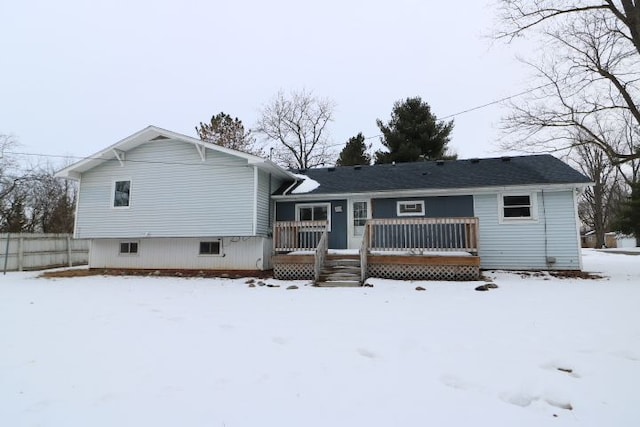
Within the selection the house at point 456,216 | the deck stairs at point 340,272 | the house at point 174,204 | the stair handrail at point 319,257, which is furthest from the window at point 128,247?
the deck stairs at point 340,272

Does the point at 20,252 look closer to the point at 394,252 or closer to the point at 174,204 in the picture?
the point at 174,204

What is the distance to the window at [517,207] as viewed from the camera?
Result: 11453mm

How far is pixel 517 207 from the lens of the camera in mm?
11594

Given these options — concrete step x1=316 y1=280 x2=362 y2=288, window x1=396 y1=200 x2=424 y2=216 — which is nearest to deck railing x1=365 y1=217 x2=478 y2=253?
window x1=396 y1=200 x2=424 y2=216

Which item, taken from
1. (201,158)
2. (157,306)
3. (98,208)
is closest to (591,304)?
(157,306)

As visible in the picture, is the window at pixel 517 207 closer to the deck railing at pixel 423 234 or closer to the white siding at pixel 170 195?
the deck railing at pixel 423 234

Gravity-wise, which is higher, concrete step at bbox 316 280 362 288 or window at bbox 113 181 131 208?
window at bbox 113 181 131 208

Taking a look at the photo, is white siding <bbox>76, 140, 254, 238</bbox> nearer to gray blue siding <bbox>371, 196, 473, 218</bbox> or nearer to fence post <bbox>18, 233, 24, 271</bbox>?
fence post <bbox>18, 233, 24, 271</bbox>

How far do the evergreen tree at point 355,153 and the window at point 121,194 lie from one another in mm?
16674

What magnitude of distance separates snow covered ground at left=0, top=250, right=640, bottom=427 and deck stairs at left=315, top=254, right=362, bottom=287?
7.39 ft

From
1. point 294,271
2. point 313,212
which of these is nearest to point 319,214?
point 313,212

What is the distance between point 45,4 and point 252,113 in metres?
15.3

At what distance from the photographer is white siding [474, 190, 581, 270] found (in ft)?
36.5

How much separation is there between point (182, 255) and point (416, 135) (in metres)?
18.4
